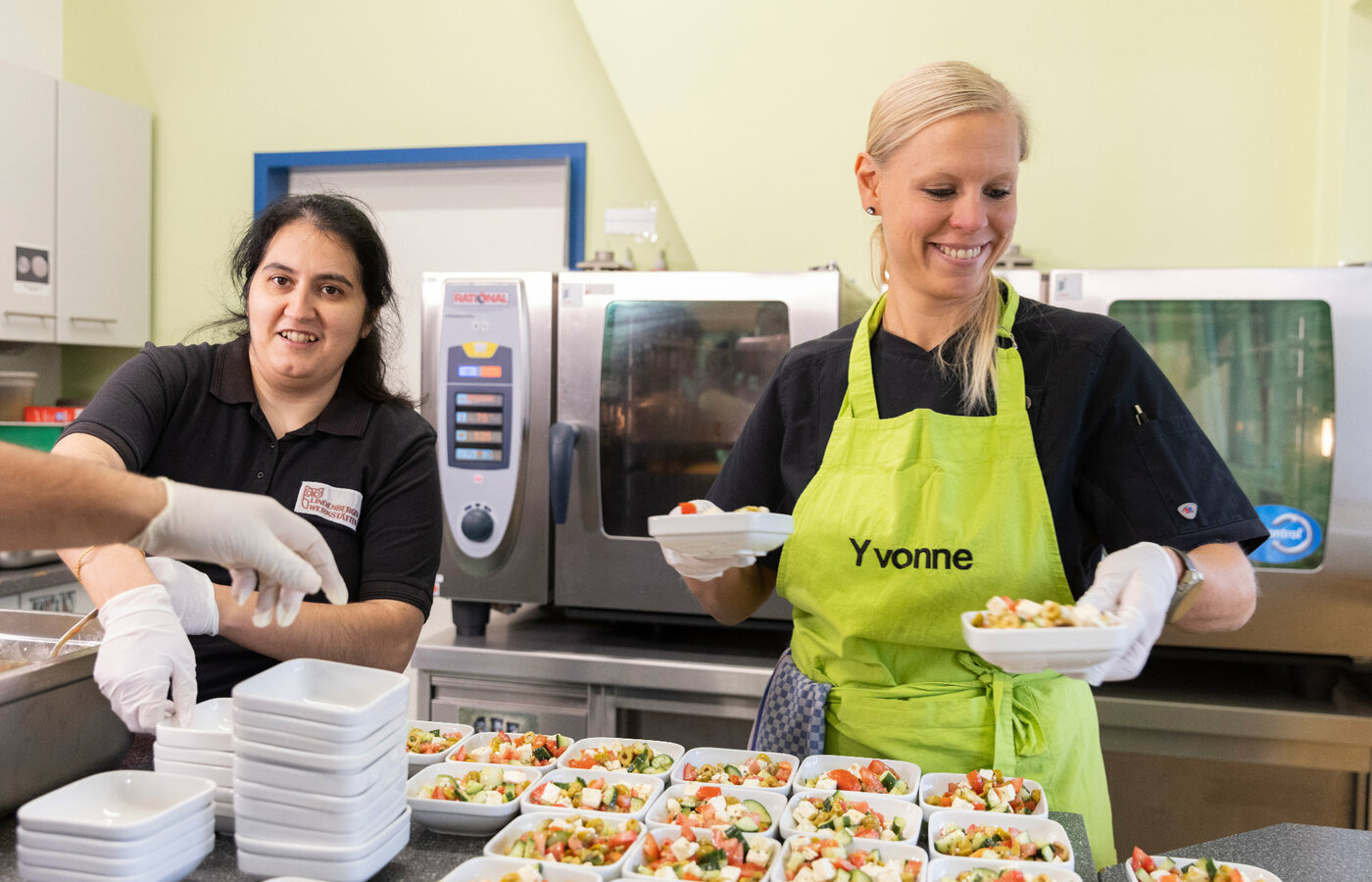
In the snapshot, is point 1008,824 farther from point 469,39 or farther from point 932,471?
point 469,39

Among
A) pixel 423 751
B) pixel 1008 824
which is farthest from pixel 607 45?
pixel 1008 824

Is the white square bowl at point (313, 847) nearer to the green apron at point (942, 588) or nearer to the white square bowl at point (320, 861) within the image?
the white square bowl at point (320, 861)

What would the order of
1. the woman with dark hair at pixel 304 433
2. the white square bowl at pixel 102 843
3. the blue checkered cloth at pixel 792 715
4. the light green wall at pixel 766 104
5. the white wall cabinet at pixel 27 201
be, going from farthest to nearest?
the white wall cabinet at pixel 27 201
the light green wall at pixel 766 104
the woman with dark hair at pixel 304 433
the blue checkered cloth at pixel 792 715
the white square bowl at pixel 102 843

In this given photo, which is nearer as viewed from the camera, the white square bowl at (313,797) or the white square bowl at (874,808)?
the white square bowl at (313,797)

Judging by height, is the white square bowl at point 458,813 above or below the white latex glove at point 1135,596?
below

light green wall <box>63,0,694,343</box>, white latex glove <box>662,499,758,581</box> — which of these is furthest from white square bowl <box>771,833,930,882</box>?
light green wall <box>63,0,694,343</box>

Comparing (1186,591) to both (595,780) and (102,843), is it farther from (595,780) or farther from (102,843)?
(102,843)

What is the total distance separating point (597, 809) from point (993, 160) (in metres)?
1.04

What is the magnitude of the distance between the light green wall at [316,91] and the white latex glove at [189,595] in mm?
2168

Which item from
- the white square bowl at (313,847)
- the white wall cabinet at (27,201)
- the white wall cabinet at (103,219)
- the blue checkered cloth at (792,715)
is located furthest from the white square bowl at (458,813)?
the white wall cabinet at (103,219)

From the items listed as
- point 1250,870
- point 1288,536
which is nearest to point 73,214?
point 1288,536

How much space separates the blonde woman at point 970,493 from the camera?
4.85ft

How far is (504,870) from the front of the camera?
1.15 m

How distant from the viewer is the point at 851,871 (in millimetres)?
1143
